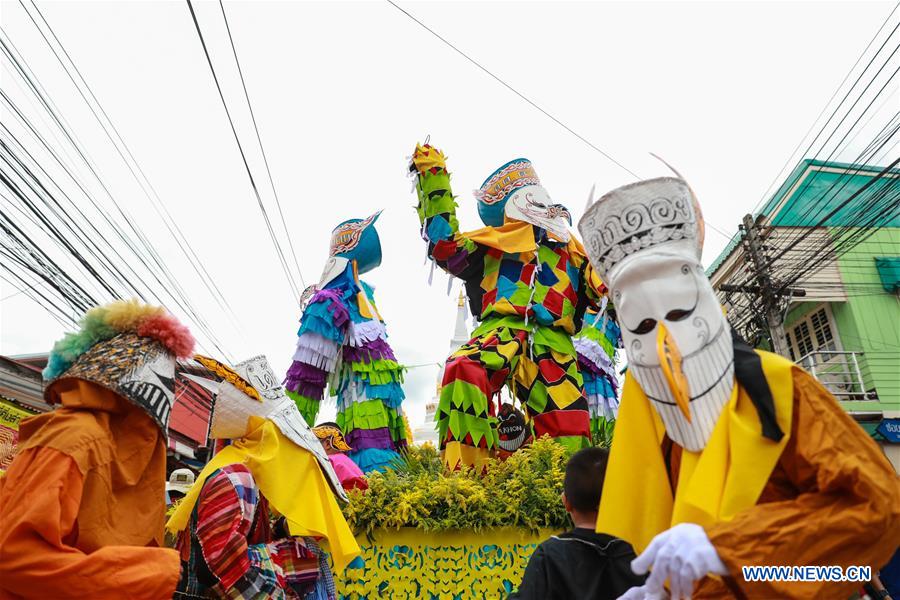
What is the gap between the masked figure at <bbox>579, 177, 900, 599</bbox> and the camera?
1.28 metres

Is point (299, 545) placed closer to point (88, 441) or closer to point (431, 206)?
point (88, 441)

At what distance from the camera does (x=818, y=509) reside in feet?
4.31

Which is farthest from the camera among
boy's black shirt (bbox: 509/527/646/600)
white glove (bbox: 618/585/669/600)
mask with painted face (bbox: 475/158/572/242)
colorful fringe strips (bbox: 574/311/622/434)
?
colorful fringe strips (bbox: 574/311/622/434)

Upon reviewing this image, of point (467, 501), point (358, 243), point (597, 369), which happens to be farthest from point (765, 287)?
point (467, 501)

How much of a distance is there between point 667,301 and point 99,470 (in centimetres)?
167

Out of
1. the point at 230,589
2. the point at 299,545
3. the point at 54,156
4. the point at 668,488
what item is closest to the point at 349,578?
the point at 299,545

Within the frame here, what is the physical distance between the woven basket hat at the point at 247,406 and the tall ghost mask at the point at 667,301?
1.77 meters

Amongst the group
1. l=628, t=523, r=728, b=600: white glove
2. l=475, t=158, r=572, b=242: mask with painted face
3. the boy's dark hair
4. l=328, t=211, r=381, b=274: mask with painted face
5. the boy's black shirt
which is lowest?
the boy's black shirt

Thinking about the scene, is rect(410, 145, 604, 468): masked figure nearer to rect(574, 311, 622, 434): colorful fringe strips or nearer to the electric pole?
rect(574, 311, 622, 434): colorful fringe strips

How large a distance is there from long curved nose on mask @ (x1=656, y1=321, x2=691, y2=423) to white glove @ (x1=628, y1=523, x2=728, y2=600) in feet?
1.04

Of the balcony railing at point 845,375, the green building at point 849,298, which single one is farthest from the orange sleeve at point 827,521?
A: the balcony railing at point 845,375

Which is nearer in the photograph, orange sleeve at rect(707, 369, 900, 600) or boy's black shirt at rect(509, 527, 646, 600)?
orange sleeve at rect(707, 369, 900, 600)

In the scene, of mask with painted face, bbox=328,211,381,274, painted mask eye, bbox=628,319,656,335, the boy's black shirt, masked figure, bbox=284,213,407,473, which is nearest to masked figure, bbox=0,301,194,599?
the boy's black shirt

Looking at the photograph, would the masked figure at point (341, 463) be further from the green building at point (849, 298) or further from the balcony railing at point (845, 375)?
the balcony railing at point (845, 375)
